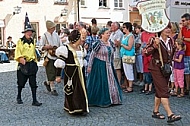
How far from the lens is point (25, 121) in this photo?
607 centimetres

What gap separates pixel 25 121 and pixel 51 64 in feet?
8.08

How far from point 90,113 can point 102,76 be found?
85 centimetres

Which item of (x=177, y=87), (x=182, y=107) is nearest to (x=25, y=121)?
(x=182, y=107)

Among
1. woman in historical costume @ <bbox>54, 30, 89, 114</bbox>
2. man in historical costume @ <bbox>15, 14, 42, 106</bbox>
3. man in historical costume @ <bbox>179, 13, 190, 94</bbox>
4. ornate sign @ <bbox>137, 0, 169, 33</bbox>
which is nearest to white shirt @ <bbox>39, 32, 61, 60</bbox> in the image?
man in historical costume @ <bbox>15, 14, 42, 106</bbox>

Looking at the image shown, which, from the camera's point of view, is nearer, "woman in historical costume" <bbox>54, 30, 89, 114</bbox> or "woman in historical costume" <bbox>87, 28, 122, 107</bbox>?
"woman in historical costume" <bbox>54, 30, 89, 114</bbox>

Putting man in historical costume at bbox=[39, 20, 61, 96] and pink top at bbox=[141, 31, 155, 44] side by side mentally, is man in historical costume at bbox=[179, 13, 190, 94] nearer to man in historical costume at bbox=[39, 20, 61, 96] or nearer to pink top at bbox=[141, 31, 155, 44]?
pink top at bbox=[141, 31, 155, 44]

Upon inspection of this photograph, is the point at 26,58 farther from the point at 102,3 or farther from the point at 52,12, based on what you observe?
the point at 102,3

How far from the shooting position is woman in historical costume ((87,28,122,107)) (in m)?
7.03

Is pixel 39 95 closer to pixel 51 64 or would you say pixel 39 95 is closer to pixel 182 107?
pixel 51 64

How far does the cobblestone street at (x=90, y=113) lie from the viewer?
5.92 meters

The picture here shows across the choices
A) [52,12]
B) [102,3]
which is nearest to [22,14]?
[52,12]

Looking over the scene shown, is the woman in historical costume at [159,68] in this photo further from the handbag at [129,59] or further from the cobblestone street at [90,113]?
the handbag at [129,59]

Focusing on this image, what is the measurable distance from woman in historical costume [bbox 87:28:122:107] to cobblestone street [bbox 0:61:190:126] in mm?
204

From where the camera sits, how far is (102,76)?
279 inches
